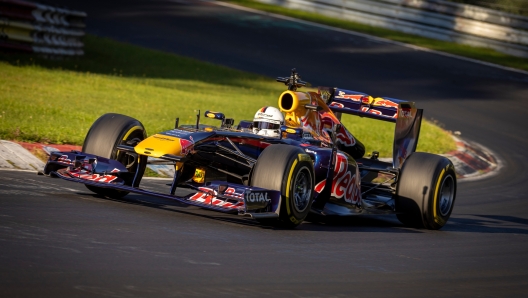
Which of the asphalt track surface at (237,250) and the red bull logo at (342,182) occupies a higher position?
the red bull logo at (342,182)

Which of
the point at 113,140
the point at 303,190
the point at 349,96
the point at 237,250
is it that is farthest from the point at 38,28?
the point at 237,250

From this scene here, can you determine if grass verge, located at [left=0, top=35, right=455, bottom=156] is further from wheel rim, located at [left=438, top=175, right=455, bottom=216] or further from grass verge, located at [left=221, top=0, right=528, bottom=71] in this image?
grass verge, located at [left=221, top=0, right=528, bottom=71]

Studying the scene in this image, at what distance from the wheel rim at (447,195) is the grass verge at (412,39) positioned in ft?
54.7

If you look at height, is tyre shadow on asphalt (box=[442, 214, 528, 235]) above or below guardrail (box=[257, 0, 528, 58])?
below

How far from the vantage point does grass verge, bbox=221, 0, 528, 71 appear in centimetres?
2625

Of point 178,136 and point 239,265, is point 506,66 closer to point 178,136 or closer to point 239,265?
point 178,136

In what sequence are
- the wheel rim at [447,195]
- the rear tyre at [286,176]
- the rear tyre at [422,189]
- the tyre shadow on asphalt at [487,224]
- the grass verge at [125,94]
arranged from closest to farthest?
the rear tyre at [286,176]
the rear tyre at [422,189]
the wheel rim at [447,195]
the tyre shadow on asphalt at [487,224]
the grass verge at [125,94]

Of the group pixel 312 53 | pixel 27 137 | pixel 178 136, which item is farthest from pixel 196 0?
pixel 178 136

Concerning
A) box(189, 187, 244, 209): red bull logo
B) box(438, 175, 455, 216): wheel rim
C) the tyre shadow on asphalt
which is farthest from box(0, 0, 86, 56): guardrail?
box(189, 187, 244, 209): red bull logo

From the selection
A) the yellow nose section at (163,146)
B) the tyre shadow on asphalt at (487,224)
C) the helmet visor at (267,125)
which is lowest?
the tyre shadow on asphalt at (487,224)

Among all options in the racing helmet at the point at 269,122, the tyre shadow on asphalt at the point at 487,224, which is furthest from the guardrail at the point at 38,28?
the tyre shadow on asphalt at the point at 487,224

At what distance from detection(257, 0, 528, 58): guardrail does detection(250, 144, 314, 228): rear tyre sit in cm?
1973

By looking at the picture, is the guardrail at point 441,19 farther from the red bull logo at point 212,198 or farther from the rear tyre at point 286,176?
the red bull logo at point 212,198

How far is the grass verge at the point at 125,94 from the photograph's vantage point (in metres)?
13.2
